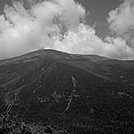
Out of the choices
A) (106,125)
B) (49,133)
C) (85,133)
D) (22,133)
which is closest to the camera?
(22,133)

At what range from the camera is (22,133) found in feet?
244

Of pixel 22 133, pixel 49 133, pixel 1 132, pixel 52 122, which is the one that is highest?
pixel 1 132

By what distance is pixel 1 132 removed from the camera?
143 ft

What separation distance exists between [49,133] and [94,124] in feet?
249

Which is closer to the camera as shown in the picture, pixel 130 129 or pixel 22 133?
pixel 22 133

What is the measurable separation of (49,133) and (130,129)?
9207 cm

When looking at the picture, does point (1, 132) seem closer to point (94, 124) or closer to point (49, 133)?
point (49, 133)

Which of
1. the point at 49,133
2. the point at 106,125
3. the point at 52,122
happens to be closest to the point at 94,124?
the point at 106,125

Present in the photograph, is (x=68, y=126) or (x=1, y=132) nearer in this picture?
(x=1, y=132)

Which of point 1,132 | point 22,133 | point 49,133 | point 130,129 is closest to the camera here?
point 1,132

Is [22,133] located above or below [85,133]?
above

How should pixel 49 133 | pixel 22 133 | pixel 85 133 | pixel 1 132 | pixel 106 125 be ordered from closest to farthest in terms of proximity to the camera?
pixel 1 132 → pixel 22 133 → pixel 49 133 → pixel 85 133 → pixel 106 125

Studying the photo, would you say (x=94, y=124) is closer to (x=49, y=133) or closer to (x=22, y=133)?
(x=49, y=133)

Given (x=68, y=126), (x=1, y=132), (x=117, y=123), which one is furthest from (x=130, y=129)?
(x=1, y=132)
